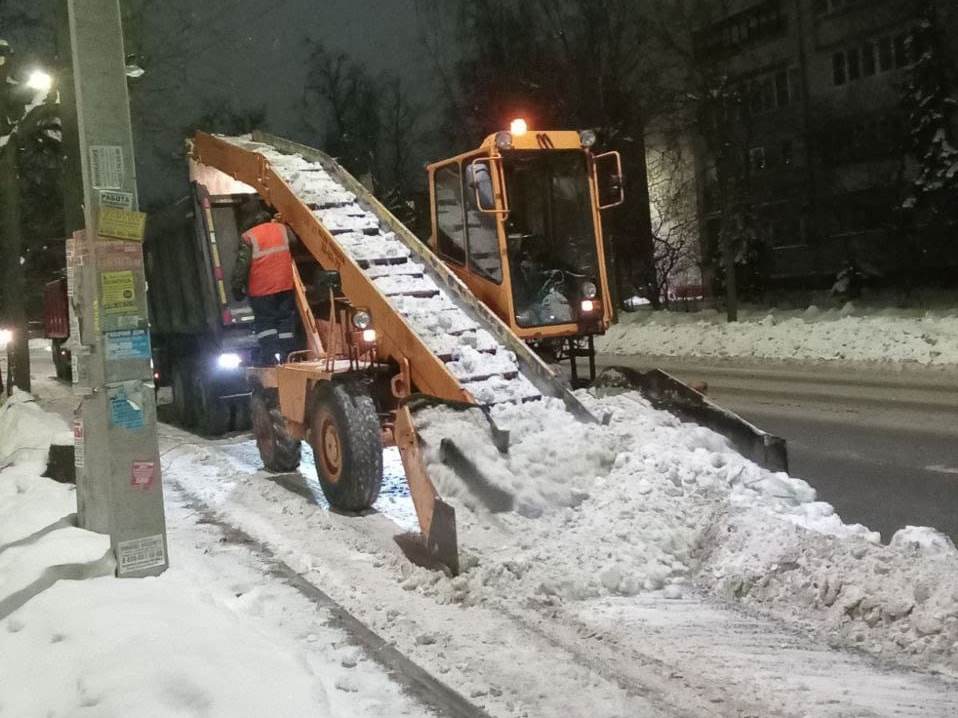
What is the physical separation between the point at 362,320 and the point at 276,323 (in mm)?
2161

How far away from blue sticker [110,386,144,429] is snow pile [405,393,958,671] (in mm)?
1756

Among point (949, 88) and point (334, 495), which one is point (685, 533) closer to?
point (334, 495)

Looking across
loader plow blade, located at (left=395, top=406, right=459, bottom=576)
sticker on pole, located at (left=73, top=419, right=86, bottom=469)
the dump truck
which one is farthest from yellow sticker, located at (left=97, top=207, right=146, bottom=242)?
the dump truck

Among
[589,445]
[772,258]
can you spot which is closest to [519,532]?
[589,445]

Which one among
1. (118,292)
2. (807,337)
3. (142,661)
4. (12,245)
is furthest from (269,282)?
(807,337)

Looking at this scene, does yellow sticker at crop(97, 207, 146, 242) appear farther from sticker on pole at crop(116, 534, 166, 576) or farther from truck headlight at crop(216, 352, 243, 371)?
truck headlight at crop(216, 352, 243, 371)

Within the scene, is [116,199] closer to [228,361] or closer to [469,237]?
[469,237]

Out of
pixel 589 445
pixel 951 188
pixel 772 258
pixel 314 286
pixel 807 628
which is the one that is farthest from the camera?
pixel 772 258

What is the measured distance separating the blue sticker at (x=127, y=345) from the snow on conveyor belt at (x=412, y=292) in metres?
2.33

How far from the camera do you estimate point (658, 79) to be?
1032 inches

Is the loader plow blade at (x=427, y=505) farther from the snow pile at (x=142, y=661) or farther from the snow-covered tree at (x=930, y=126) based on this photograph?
the snow-covered tree at (x=930, y=126)

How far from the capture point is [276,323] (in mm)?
9188

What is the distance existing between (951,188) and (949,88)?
363cm

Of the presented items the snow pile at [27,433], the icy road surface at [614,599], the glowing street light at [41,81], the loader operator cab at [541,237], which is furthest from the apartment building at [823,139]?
the icy road surface at [614,599]
